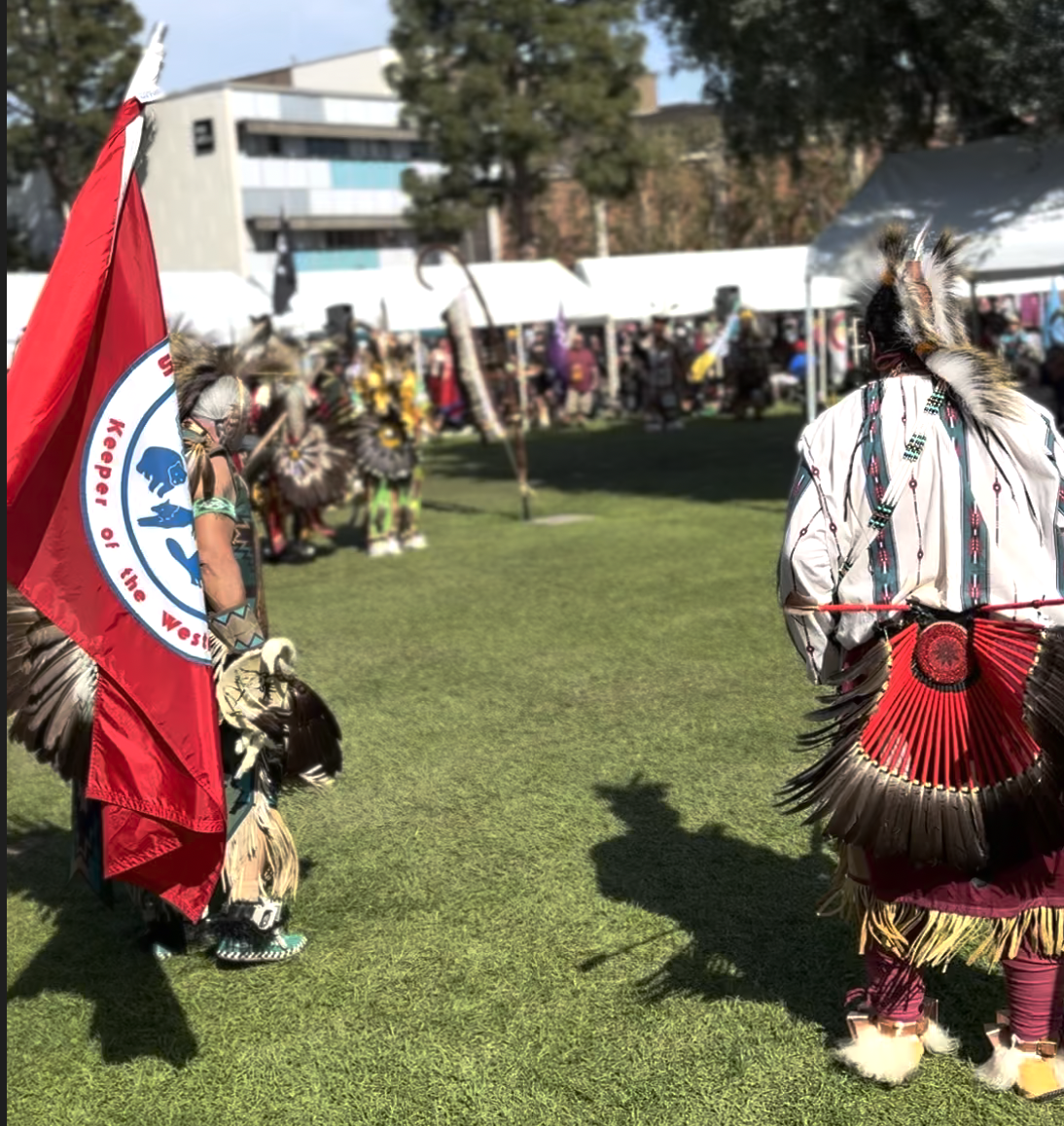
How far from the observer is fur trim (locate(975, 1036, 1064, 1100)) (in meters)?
2.98

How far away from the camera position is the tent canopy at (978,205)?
11.3m

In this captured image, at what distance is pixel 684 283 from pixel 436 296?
4398 mm

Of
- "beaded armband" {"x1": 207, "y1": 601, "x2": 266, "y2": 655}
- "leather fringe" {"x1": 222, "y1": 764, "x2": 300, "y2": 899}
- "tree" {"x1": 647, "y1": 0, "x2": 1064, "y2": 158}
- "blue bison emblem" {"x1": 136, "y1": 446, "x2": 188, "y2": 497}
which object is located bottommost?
"leather fringe" {"x1": 222, "y1": 764, "x2": 300, "y2": 899}

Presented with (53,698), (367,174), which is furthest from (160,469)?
(367,174)

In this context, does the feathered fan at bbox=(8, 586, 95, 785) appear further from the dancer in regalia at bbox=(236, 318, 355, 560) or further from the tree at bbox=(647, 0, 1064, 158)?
the tree at bbox=(647, 0, 1064, 158)

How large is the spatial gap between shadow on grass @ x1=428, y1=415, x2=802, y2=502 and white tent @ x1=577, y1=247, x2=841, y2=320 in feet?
6.37

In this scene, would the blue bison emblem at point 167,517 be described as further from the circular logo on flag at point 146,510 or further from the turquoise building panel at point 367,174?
the turquoise building panel at point 367,174

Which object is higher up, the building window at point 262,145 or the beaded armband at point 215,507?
the building window at point 262,145

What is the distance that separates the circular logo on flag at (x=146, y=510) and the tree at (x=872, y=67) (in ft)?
30.0

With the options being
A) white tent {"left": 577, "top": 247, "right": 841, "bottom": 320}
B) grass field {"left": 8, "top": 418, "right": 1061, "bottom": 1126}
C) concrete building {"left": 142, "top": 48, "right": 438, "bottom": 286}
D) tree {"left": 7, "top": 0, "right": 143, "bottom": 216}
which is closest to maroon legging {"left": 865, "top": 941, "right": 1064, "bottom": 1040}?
grass field {"left": 8, "top": 418, "right": 1061, "bottom": 1126}

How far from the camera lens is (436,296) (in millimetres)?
21500

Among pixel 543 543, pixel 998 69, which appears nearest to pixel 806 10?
pixel 998 69

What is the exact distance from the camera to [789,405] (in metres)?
24.8

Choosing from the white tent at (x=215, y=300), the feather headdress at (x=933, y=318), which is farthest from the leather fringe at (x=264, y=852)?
the white tent at (x=215, y=300)
